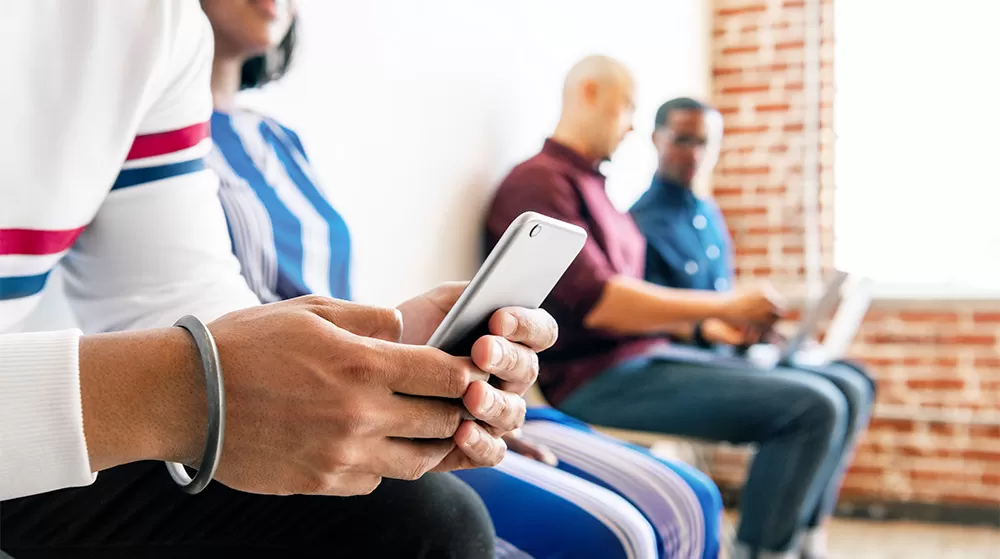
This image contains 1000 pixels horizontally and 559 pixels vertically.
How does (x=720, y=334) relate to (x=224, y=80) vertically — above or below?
below

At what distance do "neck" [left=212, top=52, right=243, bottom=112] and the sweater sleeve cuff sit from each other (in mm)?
774

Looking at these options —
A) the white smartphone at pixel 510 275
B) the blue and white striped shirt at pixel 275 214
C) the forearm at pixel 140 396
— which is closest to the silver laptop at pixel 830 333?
the blue and white striped shirt at pixel 275 214

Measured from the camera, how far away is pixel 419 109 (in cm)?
180

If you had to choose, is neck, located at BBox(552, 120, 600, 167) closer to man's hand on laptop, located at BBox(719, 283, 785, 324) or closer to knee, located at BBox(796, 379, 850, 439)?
man's hand on laptop, located at BBox(719, 283, 785, 324)

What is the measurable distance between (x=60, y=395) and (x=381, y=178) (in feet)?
3.86

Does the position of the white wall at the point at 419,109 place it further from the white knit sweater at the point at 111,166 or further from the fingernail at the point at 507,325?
the fingernail at the point at 507,325

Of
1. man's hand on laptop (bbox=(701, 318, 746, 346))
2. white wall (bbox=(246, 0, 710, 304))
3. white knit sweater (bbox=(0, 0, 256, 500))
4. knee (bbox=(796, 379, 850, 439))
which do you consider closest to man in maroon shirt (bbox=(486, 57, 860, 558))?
knee (bbox=(796, 379, 850, 439))

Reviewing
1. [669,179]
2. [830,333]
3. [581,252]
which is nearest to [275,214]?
[581,252]

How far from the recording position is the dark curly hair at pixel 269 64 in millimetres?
1344

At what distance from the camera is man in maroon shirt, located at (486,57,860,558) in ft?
6.63

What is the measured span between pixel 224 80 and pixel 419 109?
1.91 ft

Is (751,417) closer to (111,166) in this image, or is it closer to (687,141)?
(687,141)

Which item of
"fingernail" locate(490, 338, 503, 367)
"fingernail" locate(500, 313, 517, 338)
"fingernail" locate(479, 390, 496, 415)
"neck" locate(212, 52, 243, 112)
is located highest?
"neck" locate(212, 52, 243, 112)

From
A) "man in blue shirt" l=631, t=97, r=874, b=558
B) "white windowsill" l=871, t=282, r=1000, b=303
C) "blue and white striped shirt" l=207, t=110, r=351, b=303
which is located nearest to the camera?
"blue and white striped shirt" l=207, t=110, r=351, b=303
